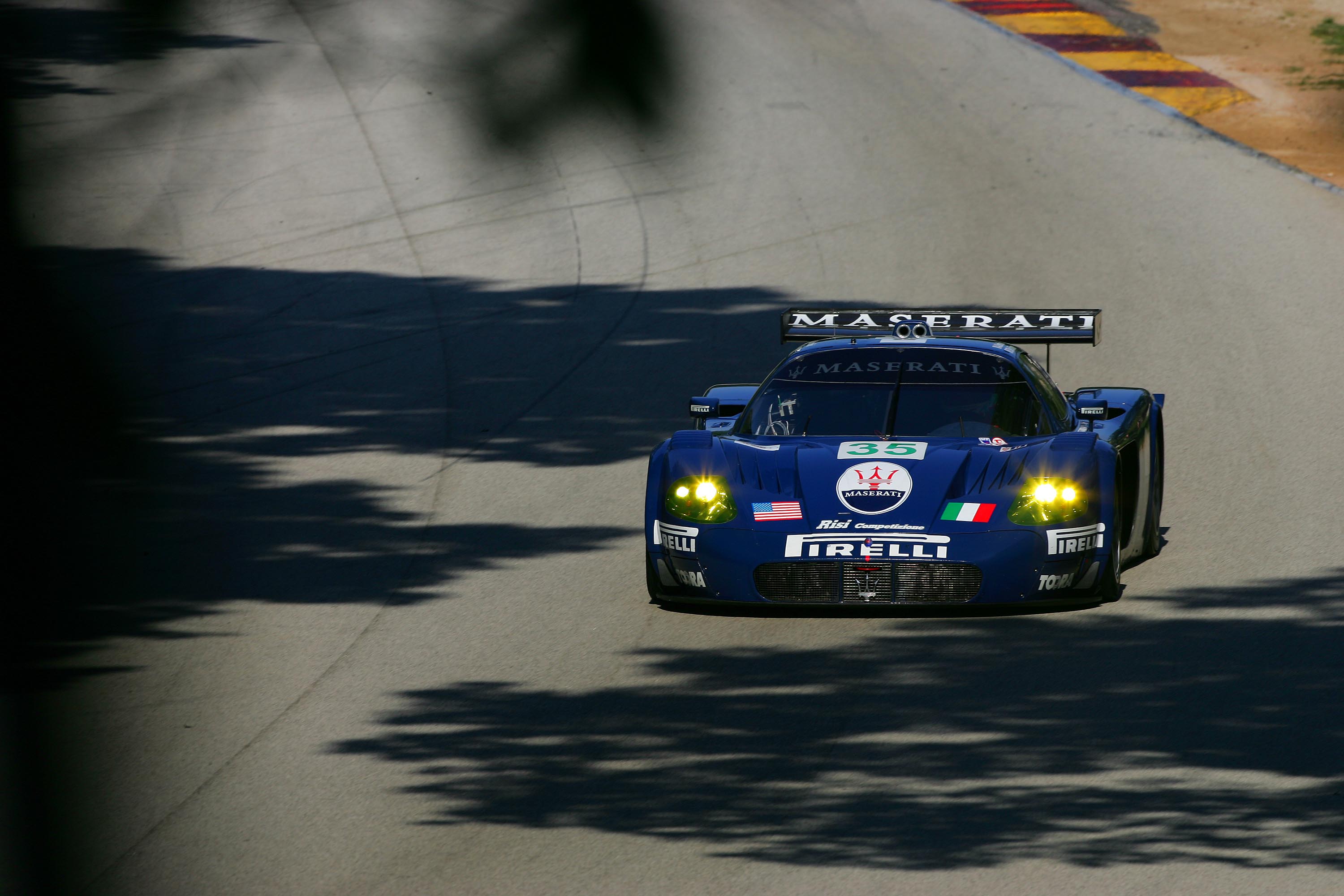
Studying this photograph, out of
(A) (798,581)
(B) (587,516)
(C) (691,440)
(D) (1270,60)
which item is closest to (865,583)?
(A) (798,581)

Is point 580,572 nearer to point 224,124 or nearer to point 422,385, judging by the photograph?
point 422,385

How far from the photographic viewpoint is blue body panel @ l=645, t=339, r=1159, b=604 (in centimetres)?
673

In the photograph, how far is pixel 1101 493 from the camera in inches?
276

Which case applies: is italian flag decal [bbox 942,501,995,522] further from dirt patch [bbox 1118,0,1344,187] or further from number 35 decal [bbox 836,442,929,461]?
dirt patch [bbox 1118,0,1344,187]

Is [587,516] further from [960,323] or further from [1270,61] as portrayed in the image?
[1270,61]

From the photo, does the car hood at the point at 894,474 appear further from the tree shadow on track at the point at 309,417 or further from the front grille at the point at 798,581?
the tree shadow on track at the point at 309,417

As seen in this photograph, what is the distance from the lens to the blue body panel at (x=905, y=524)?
673 centimetres

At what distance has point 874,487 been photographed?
6965 mm

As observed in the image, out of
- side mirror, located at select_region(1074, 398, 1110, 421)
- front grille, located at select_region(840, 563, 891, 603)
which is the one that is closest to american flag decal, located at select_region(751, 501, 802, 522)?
front grille, located at select_region(840, 563, 891, 603)

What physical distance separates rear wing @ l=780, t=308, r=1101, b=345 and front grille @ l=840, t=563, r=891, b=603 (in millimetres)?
2225

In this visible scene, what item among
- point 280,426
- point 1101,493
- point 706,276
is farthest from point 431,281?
point 1101,493

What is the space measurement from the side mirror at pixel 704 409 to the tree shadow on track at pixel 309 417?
2.45 feet

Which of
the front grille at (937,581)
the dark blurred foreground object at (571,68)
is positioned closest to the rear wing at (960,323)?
the front grille at (937,581)

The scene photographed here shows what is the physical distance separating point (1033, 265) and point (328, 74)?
1199 cm
